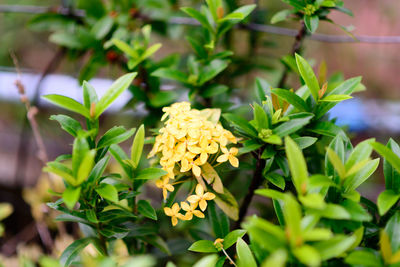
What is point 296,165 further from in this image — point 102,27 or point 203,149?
point 102,27

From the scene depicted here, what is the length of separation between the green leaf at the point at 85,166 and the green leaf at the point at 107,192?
4cm

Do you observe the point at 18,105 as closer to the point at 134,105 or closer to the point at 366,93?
the point at 134,105

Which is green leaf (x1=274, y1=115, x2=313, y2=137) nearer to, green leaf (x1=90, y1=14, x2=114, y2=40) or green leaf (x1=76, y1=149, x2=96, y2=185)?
green leaf (x1=76, y1=149, x2=96, y2=185)

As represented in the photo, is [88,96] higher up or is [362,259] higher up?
[88,96]

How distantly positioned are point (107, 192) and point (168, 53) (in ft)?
6.03

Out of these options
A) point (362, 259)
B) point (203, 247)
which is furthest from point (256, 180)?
point (362, 259)

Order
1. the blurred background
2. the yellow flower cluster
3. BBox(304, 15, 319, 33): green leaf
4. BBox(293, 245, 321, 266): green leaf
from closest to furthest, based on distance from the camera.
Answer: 1. BBox(293, 245, 321, 266): green leaf
2. the yellow flower cluster
3. BBox(304, 15, 319, 33): green leaf
4. the blurred background

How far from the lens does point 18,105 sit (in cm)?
219

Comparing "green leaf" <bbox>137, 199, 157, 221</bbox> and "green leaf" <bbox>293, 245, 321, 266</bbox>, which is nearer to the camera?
"green leaf" <bbox>293, 245, 321, 266</bbox>

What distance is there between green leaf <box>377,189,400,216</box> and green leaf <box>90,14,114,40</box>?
3.02ft

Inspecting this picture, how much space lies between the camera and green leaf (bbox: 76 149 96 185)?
55cm

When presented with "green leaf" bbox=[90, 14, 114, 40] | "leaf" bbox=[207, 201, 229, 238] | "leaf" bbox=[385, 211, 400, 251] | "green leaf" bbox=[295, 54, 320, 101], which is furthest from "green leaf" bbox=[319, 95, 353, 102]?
"green leaf" bbox=[90, 14, 114, 40]

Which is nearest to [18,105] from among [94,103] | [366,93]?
[94,103]

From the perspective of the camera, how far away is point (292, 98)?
0.67 meters
